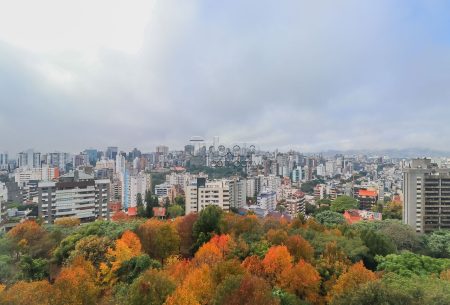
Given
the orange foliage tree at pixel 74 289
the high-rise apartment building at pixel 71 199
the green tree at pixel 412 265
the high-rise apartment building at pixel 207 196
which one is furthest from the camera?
the high-rise apartment building at pixel 207 196

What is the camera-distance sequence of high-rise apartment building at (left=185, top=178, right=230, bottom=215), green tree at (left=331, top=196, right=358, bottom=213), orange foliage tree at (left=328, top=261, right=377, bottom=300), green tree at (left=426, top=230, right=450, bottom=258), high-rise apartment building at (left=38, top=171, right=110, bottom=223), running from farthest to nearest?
1. green tree at (left=331, top=196, right=358, bottom=213)
2. high-rise apartment building at (left=185, top=178, right=230, bottom=215)
3. high-rise apartment building at (left=38, top=171, right=110, bottom=223)
4. green tree at (left=426, top=230, right=450, bottom=258)
5. orange foliage tree at (left=328, top=261, right=377, bottom=300)

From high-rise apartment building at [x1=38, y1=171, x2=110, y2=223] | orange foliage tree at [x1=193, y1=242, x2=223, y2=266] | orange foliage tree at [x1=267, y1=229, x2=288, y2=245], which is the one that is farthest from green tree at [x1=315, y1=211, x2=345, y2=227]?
high-rise apartment building at [x1=38, y1=171, x2=110, y2=223]

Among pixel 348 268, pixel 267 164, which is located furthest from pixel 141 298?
pixel 267 164

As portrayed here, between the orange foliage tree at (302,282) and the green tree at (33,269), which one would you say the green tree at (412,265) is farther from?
the green tree at (33,269)

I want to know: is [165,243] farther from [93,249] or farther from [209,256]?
[209,256]

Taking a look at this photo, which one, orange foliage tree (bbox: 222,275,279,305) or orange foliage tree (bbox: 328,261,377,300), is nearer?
orange foliage tree (bbox: 222,275,279,305)

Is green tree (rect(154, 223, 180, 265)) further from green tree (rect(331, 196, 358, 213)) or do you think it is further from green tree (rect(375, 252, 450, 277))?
green tree (rect(331, 196, 358, 213))

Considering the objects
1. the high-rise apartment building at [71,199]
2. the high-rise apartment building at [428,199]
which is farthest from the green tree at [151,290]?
the high-rise apartment building at [428,199]
